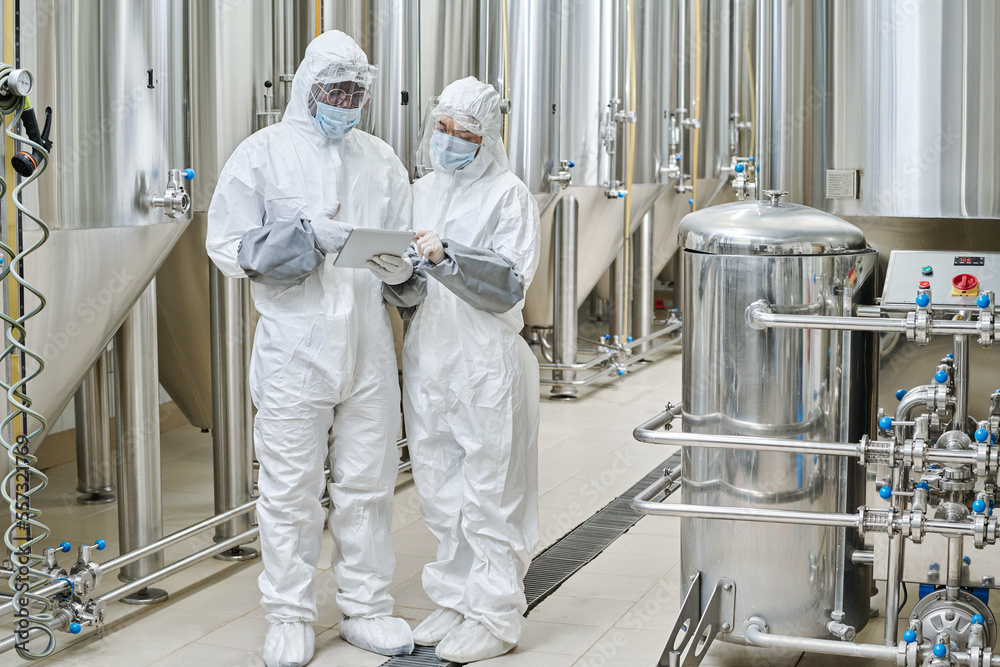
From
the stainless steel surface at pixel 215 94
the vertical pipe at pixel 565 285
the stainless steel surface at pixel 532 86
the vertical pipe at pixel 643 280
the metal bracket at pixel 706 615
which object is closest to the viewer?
the metal bracket at pixel 706 615

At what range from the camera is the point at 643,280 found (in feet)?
21.5

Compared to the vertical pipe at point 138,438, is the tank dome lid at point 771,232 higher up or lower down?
higher up

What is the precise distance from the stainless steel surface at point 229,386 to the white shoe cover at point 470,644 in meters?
1.05

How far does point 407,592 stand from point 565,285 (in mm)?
2746

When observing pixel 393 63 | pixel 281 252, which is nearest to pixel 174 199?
pixel 281 252

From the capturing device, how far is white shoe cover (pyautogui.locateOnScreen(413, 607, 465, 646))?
2.68 metres

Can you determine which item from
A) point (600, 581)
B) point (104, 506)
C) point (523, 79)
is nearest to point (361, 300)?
point (600, 581)

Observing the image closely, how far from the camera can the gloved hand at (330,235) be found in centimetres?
247

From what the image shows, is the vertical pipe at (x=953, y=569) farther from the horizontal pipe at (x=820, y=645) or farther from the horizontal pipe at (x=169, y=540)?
the horizontal pipe at (x=169, y=540)

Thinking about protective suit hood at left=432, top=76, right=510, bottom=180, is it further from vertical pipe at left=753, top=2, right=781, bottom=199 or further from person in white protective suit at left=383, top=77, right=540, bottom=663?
vertical pipe at left=753, top=2, right=781, bottom=199

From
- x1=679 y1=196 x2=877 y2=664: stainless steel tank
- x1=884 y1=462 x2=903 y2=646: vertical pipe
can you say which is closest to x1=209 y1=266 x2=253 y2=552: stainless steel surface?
x1=679 y1=196 x2=877 y2=664: stainless steel tank

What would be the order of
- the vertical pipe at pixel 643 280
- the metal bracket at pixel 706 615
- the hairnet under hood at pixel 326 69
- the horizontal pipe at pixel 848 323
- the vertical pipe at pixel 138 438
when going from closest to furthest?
the horizontal pipe at pixel 848 323, the metal bracket at pixel 706 615, the hairnet under hood at pixel 326 69, the vertical pipe at pixel 138 438, the vertical pipe at pixel 643 280

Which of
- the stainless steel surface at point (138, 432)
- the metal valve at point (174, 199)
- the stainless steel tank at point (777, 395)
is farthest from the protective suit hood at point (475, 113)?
the stainless steel surface at point (138, 432)

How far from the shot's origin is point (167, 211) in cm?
273
